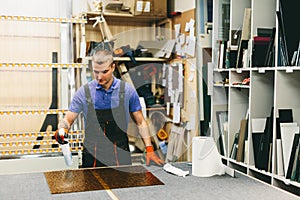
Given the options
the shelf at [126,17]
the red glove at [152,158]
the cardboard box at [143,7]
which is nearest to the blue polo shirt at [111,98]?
the red glove at [152,158]

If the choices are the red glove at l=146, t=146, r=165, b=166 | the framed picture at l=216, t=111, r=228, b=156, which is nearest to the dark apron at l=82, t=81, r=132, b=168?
the red glove at l=146, t=146, r=165, b=166

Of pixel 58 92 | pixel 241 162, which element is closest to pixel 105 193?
pixel 241 162

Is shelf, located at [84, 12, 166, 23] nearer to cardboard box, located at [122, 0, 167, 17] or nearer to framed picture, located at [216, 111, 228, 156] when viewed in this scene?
cardboard box, located at [122, 0, 167, 17]

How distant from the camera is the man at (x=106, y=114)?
288 centimetres

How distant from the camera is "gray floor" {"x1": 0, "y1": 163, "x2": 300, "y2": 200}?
6.04ft

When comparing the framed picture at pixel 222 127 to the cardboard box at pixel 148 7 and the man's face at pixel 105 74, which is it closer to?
the man's face at pixel 105 74

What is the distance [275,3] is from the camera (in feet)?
9.25

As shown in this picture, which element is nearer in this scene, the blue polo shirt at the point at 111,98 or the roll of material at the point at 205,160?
the roll of material at the point at 205,160

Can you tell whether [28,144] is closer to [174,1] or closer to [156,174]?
[156,174]

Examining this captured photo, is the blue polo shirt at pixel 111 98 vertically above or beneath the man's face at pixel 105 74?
beneath

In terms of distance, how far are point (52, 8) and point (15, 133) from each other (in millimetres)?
1305

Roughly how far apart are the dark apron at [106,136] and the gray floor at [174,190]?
708 mm

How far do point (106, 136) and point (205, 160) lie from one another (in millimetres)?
942

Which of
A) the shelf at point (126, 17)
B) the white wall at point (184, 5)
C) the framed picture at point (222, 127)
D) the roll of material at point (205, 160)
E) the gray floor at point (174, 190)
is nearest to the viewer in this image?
the gray floor at point (174, 190)
